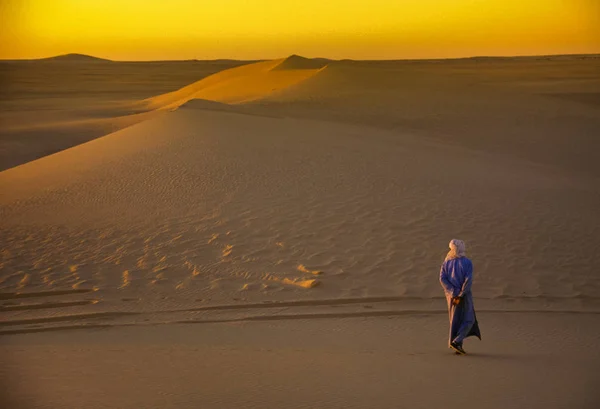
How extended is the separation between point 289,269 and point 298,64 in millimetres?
47878

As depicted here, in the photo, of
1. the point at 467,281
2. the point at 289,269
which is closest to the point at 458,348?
the point at 467,281

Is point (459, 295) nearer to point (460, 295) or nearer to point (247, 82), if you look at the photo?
point (460, 295)

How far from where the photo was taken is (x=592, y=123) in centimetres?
2678

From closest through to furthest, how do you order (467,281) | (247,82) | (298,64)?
(467,281)
(247,82)
(298,64)

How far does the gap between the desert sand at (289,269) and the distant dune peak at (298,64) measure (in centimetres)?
3333

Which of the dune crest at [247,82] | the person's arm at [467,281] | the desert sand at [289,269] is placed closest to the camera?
the desert sand at [289,269]

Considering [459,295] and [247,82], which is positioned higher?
[247,82]

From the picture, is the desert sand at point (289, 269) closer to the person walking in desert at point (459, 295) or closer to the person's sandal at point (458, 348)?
the person's sandal at point (458, 348)

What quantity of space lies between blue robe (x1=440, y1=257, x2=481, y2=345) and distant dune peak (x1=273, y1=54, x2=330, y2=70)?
154 feet

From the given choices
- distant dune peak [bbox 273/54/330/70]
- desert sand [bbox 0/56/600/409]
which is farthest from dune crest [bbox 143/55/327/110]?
desert sand [bbox 0/56/600/409]

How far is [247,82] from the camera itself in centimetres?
4828

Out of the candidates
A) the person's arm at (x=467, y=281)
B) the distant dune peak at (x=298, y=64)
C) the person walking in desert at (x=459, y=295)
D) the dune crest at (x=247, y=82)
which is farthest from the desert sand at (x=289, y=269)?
the distant dune peak at (x=298, y=64)

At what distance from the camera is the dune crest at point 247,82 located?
4360 cm

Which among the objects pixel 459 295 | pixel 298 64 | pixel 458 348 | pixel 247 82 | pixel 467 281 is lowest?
pixel 458 348
